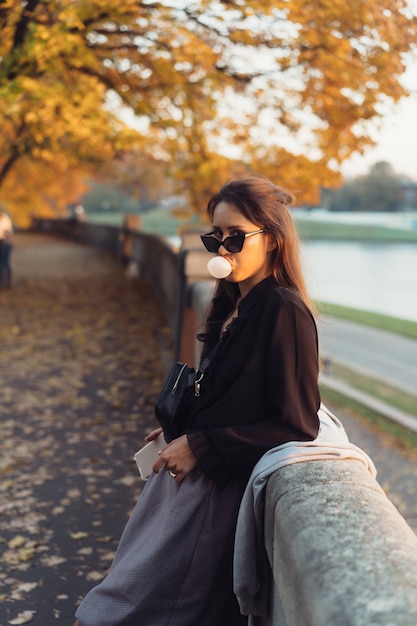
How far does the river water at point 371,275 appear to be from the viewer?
58438 mm

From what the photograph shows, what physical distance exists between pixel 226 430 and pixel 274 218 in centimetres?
77

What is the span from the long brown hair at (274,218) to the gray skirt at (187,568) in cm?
73

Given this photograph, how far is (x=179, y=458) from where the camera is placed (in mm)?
2680

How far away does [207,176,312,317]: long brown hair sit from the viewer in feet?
9.15

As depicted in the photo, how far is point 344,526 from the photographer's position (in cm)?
191

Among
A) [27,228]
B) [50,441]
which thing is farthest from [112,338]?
[27,228]

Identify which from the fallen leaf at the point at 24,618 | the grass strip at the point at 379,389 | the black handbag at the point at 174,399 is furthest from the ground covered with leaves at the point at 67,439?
the grass strip at the point at 379,389

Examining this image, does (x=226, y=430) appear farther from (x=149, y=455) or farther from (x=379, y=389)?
(x=379, y=389)

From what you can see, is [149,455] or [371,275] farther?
[371,275]

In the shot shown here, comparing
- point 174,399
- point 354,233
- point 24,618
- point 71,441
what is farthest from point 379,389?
point 354,233

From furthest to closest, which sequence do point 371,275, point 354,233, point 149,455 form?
point 354,233 → point 371,275 → point 149,455

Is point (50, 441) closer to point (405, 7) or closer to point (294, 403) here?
point (294, 403)

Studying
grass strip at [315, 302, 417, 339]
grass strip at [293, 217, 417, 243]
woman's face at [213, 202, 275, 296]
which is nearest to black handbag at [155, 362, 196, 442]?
woman's face at [213, 202, 275, 296]

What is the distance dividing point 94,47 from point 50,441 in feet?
24.4
